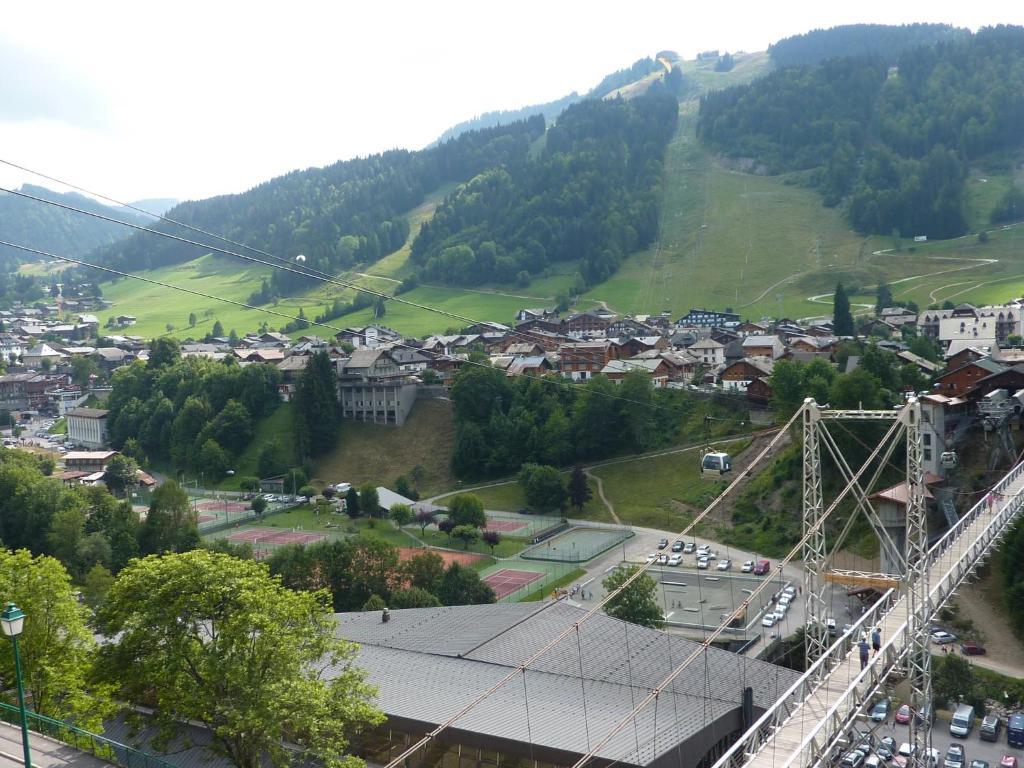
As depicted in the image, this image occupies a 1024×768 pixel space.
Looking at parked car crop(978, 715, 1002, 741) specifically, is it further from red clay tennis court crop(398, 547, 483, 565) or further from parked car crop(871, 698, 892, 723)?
red clay tennis court crop(398, 547, 483, 565)

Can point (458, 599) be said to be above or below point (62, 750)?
below

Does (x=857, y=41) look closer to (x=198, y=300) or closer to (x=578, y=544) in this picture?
(x=198, y=300)

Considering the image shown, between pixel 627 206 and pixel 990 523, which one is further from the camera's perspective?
pixel 627 206

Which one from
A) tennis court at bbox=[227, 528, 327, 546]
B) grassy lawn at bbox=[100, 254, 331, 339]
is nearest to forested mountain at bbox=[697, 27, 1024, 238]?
grassy lawn at bbox=[100, 254, 331, 339]

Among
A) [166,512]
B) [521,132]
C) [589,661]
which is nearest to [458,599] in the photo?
[589,661]

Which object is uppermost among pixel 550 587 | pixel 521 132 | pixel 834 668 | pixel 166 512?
pixel 521 132

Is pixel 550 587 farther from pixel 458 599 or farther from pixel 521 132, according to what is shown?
pixel 521 132

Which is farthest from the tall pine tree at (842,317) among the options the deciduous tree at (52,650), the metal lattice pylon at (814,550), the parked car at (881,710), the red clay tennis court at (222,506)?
the deciduous tree at (52,650)

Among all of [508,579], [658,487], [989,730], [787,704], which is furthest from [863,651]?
[658,487]
